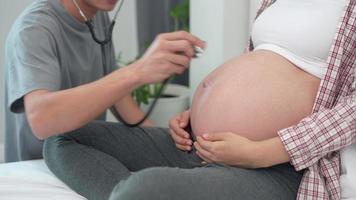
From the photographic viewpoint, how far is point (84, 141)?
3.94ft

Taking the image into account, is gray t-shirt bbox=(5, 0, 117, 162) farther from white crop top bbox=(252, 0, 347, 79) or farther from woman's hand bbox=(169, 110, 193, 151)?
white crop top bbox=(252, 0, 347, 79)

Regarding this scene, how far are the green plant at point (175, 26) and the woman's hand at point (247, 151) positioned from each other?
3.60ft

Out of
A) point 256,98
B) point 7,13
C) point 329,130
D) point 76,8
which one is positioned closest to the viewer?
point 329,130

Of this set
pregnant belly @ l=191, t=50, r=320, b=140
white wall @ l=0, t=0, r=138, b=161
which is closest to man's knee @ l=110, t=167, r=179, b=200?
pregnant belly @ l=191, t=50, r=320, b=140

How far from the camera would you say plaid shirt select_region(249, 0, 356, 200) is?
0.95m

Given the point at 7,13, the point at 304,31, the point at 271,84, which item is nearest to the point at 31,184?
the point at 271,84

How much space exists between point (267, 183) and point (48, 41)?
2.15 feet

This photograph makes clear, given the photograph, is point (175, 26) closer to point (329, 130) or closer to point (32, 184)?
point (32, 184)

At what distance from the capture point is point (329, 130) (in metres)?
0.95

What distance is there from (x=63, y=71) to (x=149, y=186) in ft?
2.04

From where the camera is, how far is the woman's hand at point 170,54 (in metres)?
0.97

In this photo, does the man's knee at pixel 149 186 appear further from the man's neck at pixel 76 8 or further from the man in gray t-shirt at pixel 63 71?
the man's neck at pixel 76 8

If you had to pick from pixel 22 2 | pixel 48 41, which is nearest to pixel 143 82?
pixel 48 41

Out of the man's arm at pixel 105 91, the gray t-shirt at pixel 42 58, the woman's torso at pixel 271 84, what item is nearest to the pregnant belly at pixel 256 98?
the woman's torso at pixel 271 84
